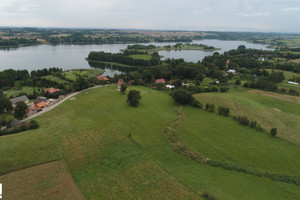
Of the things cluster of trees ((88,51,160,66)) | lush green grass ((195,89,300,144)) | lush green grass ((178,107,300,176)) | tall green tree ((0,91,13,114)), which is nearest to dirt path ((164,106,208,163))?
lush green grass ((178,107,300,176))

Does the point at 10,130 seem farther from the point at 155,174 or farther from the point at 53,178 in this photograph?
the point at 155,174

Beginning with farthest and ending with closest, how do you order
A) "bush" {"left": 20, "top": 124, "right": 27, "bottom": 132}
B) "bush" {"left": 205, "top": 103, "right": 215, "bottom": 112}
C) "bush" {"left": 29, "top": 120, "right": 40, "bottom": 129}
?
"bush" {"left": 205, "top": 103, "right": 215, "bottom": 112}
"bush" {"left": 29, "top": 120, "right": 40, "bottom": 129}
"bush" {"left": 20, "top": 124, "right": 27, "bottom": 132}

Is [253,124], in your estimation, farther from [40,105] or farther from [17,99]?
[17,99]

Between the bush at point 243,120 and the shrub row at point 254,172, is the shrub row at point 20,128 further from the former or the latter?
the bush at point 243,120

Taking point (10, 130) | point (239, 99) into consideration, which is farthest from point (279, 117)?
point (10, 130)

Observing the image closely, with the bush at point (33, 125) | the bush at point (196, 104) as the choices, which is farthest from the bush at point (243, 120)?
the bush at point (33, 125)

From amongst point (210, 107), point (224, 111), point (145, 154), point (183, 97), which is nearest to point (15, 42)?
point (183, 97)

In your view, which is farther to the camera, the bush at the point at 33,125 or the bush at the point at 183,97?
the bush at the point at 183,97

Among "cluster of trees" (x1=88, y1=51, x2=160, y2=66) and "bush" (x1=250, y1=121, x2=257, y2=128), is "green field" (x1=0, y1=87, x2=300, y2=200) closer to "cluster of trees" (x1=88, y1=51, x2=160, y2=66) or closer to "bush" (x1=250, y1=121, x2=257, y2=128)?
"bush" (x1=250, y1=121, x2=257, y2=128)
